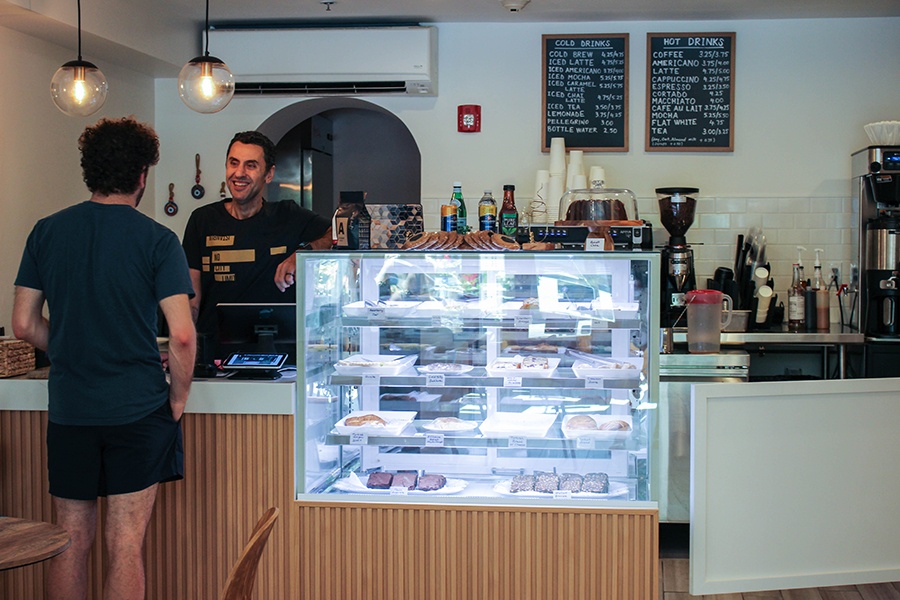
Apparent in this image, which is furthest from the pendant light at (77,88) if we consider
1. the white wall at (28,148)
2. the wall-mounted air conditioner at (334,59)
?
the wall-mounted air conditioner at (334,59)

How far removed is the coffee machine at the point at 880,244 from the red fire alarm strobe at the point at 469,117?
84.7 inches

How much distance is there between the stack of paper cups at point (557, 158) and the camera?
17.3 ft

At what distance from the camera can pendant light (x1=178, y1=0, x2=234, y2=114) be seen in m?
3.46

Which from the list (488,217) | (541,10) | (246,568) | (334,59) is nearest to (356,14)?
(334,59)

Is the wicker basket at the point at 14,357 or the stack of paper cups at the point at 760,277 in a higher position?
the stack of paper cups at the point at 760,277

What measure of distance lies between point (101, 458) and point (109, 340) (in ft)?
1.14

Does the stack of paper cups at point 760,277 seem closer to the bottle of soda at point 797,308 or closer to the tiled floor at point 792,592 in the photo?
the bottle of soda at point 797,308

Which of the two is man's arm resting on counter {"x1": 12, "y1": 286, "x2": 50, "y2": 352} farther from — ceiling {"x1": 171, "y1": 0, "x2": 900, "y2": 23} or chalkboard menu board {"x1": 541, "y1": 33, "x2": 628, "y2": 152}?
chalkboard menu board {"x1": 541, "y1": 33, "x2": 628, "y2": 152}

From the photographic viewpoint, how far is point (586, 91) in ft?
17.9

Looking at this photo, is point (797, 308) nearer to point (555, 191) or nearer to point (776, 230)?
point (776, 230)

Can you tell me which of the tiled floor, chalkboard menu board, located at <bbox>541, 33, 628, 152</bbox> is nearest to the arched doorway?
chalkboard menu board, located at <bbox>541, 33, 628, 152</bbox>

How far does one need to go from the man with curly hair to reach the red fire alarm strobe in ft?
10.00

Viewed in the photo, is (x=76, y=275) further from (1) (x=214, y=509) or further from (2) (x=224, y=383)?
(1) (x=214, y=509)

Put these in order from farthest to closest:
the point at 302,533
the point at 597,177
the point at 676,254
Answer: the point at 597,177 → the point at 676,254 → the point at 302,533
